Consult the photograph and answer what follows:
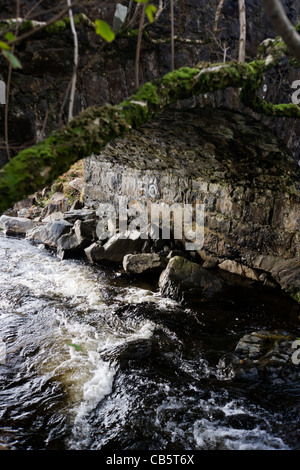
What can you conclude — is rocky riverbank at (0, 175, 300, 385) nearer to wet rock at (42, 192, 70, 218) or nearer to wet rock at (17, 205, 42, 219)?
wet rock at (42, 192, 70, 218)

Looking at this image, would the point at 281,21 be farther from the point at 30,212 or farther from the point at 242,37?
the point at 30,212

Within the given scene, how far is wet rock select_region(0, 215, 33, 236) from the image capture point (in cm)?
917

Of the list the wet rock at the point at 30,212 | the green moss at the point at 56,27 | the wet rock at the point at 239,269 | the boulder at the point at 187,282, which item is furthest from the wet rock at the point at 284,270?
the wet rock at the point at 30,212

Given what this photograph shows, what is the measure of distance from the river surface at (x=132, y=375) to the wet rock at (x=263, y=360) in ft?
0.39

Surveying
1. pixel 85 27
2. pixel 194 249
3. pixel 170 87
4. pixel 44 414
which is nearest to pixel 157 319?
pixel 44 414

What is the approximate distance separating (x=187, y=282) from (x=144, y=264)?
114 cm

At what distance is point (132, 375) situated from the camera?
3.66 metres

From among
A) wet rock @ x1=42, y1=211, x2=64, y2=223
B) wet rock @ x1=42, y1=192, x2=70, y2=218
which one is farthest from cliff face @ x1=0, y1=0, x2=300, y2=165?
wet rock @ x1=42, y1=192, x2=70, y2=218

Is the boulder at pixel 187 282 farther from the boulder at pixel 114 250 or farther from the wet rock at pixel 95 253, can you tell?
the wet rock at pixel 95 253

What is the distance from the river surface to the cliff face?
185 centimetres

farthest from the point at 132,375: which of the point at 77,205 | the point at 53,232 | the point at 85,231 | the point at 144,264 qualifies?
the point at 77,205

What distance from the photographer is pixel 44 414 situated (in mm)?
3096

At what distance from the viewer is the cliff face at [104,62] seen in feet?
7.93

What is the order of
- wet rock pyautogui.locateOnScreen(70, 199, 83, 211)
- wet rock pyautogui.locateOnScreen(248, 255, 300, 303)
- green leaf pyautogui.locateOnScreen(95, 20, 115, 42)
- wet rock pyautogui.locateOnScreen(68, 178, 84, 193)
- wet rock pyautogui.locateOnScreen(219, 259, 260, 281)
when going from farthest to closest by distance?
wet rock pyautogui.locateOnScreen(68, 178, 84, 193) → wet rock pyautogui.locateOnScreen(70, 199, 83, 211) → wet rock pyautogui.locateOnScreen(219, 259, 260, 281) → wet rock pyautogui.locateOnScreen(248, 255, 300, 303) → green leaf pyautogui.locateOnScreen(95, 20, 115, 42)
